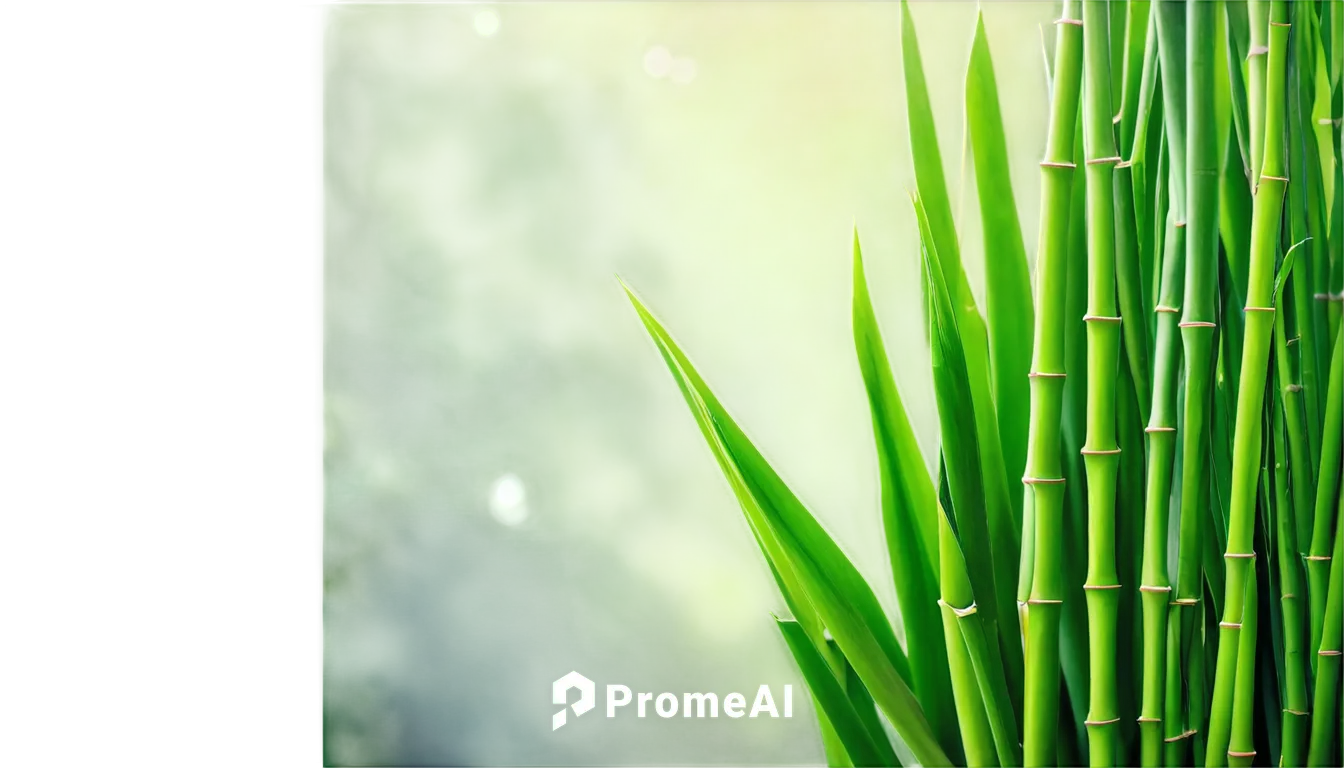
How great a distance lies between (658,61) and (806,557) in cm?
59

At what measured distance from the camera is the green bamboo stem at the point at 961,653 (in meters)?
0.50

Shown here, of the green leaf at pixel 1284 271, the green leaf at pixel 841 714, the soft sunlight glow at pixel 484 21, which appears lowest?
the green leaf at pixel 841 714

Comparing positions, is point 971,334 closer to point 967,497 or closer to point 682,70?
point 967,497

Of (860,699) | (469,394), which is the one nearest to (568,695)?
(469,394)

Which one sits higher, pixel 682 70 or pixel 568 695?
pixel 682 70

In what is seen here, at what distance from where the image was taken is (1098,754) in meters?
0.51

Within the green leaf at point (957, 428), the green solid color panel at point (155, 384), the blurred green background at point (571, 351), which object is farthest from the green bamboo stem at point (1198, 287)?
the green solid color panel at point (155, 384)

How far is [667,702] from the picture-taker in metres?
0.95

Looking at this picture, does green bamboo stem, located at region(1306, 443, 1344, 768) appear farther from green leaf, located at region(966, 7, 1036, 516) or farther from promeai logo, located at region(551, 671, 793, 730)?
promeai logo, located at region(551, 671, 793, 730)

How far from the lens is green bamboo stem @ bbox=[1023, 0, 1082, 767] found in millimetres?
482

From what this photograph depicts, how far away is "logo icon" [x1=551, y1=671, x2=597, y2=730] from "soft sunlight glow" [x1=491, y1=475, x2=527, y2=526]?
0.53ft

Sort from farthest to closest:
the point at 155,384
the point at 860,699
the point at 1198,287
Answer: the point at 155,384 → the point at 860,699 → the point at 1198,287

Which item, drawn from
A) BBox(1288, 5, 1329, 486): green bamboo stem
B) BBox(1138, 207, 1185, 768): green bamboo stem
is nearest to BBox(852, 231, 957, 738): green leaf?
BBox(1138, 207, 1185, 768): green bamboo stem

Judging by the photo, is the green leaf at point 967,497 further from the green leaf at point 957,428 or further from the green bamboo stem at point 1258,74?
the green bamboo stem at point 1258,74
